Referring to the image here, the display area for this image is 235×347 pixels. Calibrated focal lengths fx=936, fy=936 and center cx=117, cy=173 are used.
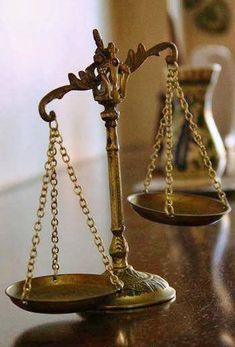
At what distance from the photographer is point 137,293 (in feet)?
2.17

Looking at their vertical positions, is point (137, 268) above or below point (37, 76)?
below

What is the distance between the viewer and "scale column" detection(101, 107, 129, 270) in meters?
0.65

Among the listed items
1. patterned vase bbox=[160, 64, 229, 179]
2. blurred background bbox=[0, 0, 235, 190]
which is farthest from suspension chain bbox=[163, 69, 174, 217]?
blurred background bbox=[0, 0, 235, 190]

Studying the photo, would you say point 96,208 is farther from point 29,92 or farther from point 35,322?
point 35,322

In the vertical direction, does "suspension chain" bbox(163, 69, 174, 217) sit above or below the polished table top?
above

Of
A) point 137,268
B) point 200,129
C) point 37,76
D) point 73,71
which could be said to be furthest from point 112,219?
point 73,71

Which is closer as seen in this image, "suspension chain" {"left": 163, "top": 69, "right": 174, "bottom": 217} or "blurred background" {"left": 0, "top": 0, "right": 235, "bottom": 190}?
"suspension chain" {"left": 163, "top": 69, "right": 174, "bottom": 217}

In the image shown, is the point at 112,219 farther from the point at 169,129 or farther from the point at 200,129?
the point at 200,129

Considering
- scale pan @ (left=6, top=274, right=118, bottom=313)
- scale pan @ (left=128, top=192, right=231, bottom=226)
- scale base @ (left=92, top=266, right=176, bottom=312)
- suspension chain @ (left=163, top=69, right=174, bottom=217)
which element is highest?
suspension chain @ (left=163, top=69, right=174, bottom=217)

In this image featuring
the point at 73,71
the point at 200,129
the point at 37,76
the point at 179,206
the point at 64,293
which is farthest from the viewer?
the point at 73,71

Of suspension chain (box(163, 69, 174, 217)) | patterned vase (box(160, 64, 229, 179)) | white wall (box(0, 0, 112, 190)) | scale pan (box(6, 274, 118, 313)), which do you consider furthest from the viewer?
white wall (box(0, 0, 112, 190))

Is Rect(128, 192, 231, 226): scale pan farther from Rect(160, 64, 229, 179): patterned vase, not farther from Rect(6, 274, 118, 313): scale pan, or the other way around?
Rect(160, 64, 229, 179): patterned vase

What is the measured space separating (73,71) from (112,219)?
1.44 meters

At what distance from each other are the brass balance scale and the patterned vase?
763mm
